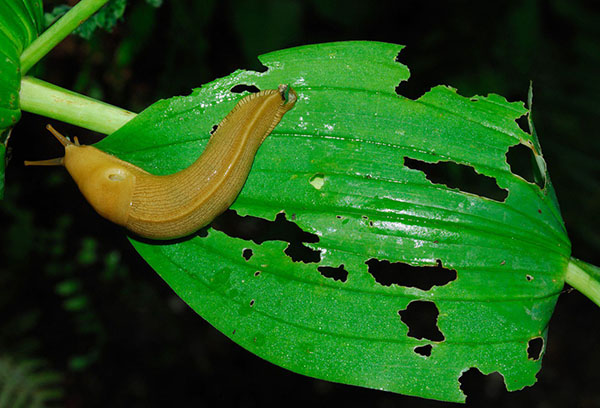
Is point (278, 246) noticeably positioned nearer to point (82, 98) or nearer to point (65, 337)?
point (82, 98)

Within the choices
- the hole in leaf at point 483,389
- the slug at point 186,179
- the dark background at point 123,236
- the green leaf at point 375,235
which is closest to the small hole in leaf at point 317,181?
the green leaf at point 375,235

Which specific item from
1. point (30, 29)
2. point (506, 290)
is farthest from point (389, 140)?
point (30, 29)

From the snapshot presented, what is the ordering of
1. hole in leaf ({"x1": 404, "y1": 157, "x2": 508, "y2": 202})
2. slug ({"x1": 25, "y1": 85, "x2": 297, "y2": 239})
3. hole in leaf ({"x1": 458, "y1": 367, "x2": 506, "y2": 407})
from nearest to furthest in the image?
slug ({"x1": 25, "y1": 85, "x2": 297, "y2": 239}), hole in leaf ({"x1": 404, "y1": 157, "x2": 508, "y2": 202}), hole in leaf ({"x1": 458, "y1": 367, "x2": 506, "y2": 407})

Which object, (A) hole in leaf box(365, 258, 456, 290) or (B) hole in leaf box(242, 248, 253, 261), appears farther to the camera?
(A) hole in leaf box(365, 258, 456, 290)

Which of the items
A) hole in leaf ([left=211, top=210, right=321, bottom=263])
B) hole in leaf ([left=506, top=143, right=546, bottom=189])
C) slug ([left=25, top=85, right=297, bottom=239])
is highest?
slug ([left=25, top=85, right=297, bottom=239])

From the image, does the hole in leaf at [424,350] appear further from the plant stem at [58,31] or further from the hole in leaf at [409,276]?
the hole in leaf at [409,276]

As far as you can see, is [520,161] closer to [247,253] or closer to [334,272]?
[334,272]

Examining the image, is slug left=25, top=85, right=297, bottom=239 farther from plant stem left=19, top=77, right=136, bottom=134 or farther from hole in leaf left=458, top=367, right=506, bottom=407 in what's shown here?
hole in leaf left=458, top=367, right=506, bottom=407

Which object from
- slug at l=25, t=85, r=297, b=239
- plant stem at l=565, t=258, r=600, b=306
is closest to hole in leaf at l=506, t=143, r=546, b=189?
plant stem at l=565, t=258, r=600, b=306
